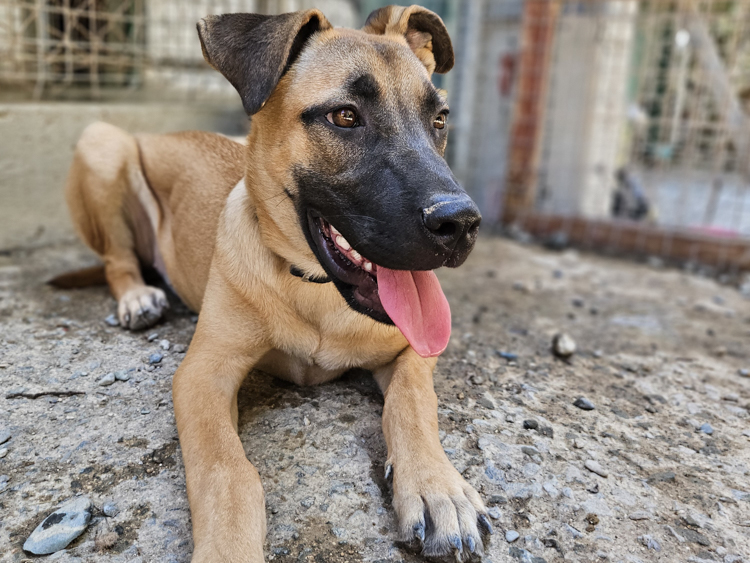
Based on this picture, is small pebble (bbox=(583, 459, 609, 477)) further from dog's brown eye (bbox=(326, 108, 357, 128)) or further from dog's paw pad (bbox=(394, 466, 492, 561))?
dog's brown eye (bbox=(326, 108, 357, 128))

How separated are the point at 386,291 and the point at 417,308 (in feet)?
0.43

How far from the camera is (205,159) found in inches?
131

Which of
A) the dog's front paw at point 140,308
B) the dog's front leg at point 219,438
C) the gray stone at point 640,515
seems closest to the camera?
the dog's front leg at point 219,438

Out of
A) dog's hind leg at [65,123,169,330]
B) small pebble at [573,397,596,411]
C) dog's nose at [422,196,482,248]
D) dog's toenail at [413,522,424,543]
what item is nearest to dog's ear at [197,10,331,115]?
dog's nose at [422,196,482,248]

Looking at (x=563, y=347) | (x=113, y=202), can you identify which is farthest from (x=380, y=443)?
(x=113, y=202)

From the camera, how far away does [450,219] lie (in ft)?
6.11

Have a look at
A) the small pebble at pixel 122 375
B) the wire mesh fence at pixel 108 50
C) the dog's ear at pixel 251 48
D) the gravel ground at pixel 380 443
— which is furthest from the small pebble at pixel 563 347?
the wire mesh fence at pixel 108 50

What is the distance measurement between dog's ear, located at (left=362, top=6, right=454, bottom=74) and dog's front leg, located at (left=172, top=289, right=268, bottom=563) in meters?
1.40

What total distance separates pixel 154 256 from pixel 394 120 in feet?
7.35

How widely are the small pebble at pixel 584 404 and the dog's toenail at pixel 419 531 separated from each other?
3.85 ft

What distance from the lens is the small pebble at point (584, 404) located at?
2727 mm

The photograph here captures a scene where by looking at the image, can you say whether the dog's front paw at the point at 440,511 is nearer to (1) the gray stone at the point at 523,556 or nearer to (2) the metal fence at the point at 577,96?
(1) the gray stone at the point at 523,556

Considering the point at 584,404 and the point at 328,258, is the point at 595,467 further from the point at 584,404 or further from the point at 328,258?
the point at 328,258

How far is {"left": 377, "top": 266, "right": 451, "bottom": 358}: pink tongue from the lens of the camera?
6.95ft
